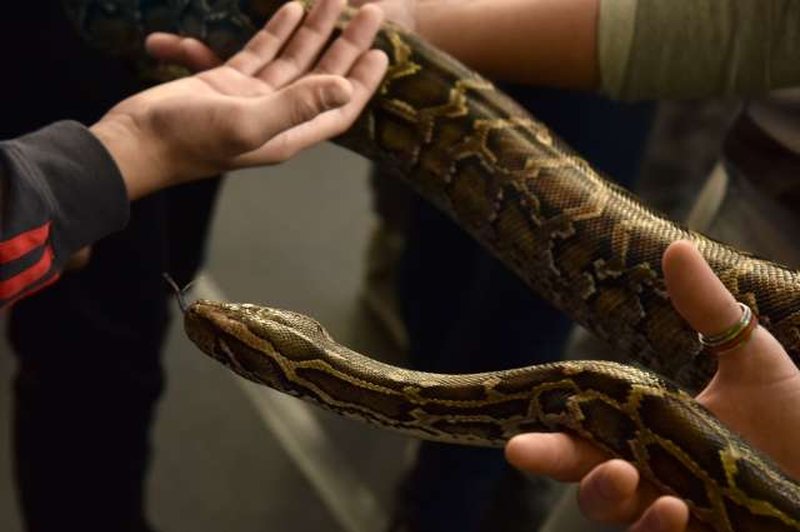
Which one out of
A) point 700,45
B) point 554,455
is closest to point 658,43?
point 700,45

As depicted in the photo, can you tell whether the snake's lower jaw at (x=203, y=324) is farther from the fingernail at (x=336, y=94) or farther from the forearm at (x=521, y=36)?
the forearm at (x=521, y=36)

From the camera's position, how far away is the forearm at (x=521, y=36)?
4.08ft

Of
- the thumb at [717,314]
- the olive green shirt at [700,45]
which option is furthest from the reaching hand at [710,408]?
the olive green shirt at [700,45]

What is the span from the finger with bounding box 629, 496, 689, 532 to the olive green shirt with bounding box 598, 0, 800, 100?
580 mm

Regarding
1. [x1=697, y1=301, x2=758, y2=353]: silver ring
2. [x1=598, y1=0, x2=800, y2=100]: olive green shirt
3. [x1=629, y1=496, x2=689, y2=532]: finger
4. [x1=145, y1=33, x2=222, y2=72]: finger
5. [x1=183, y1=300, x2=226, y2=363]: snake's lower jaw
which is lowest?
[x1=183, y1=300, x2=226, y2=363]: snake's lower jaw

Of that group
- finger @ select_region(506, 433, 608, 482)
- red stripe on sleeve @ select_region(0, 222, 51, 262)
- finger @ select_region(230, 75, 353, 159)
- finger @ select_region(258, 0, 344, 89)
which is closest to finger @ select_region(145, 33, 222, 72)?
finger @ select_region(258, 0, 344, 89)

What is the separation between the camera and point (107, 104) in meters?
1.46

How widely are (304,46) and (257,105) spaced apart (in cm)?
19

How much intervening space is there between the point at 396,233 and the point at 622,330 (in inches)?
53.3

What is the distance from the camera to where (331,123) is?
120 centimetres

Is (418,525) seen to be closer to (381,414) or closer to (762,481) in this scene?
(381,414)

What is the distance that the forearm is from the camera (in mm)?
1243

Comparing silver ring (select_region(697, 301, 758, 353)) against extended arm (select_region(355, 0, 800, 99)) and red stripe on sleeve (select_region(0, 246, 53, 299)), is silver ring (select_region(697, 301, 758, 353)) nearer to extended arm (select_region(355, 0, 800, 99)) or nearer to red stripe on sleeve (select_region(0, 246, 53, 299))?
extended arm (select_region(355, 0, 800, 99))

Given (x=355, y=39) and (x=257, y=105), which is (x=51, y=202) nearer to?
(x=257, y=105)
